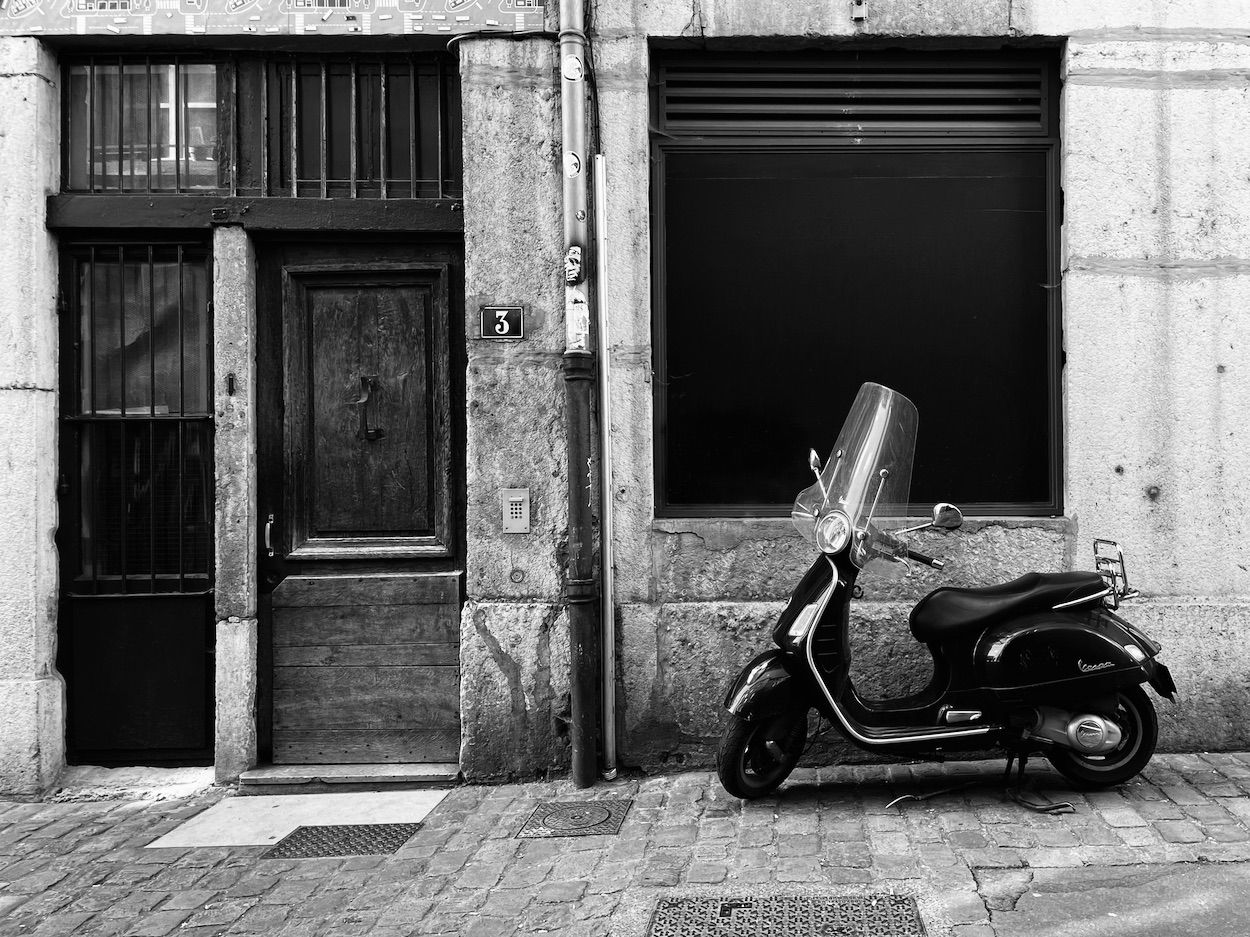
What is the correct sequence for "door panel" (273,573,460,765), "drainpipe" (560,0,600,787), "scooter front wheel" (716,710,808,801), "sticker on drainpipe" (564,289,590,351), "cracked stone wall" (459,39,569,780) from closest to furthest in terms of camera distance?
"scooter front wheel" (716,710,808,801)
"drainpipe" (560,0,600,787)
"sticker on drainpipe" (564,289,590,351)
"cracked stone wall" (459,39,569,780)
"door panel" (273,573,460,765)

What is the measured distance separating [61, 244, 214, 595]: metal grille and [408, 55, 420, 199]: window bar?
119 centimetres

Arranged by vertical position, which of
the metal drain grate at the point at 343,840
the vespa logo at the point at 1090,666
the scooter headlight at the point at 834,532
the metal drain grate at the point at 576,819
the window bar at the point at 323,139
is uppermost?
the window bar at the point at 323,139

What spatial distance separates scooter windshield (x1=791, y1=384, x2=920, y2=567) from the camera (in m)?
3.93

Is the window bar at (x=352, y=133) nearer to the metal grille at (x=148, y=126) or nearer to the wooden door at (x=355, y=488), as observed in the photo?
the wooden door at (x=355, y=488)

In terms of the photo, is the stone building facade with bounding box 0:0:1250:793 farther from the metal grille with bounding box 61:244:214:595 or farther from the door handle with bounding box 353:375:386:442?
the door handle with bounding box 353:375:386:442

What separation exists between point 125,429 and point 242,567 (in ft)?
3.32

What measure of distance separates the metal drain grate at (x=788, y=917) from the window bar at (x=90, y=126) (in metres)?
4.36

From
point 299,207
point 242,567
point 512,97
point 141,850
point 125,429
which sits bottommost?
point 141,850

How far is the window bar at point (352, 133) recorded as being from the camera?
4.96m

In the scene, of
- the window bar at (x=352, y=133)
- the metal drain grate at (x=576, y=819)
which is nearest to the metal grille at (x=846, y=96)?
the window bar at (x=352, y=133)

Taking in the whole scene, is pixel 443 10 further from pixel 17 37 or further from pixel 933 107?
pixel 933 107

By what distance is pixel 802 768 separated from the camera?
457cm

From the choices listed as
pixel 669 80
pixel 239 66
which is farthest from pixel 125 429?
pixel 669 80

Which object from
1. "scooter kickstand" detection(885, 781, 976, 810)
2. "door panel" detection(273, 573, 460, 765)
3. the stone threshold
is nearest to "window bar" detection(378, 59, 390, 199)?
"door panel" detection(273, 573, 460, 765)
